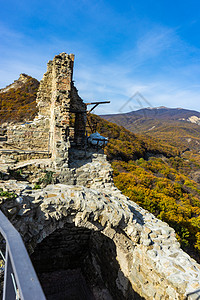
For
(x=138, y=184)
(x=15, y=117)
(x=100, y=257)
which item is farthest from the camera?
(x=15, y=117)

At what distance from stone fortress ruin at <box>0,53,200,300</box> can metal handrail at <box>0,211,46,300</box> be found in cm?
321

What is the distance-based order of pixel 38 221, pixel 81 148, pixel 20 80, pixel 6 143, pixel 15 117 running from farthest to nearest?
1. pixel 20 80
2. pixel 15 117
3. pixel 81 148
4. pixel 6 143
5. pixel 38 221

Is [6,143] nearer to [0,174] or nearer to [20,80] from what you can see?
[0,174]

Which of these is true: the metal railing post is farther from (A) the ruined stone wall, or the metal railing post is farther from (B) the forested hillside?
(B) the forested hillside

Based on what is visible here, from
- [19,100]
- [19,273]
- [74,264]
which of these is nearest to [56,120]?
[74,264]

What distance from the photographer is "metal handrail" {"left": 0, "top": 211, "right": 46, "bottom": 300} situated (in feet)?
2.30

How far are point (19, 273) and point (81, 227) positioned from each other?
705 cm

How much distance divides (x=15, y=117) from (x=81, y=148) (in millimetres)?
15358

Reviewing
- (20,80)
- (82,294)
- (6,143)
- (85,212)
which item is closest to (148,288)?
(85,212)

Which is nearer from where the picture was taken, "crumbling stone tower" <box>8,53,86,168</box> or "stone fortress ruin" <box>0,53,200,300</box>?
"stone fortress ruin" <box>0,53,200,300</box>

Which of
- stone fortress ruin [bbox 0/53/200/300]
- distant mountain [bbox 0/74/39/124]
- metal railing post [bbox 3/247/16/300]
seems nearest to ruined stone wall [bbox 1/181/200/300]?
stone fortress ruin [bbox 0/53/200/300]

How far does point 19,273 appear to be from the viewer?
0.77 meters

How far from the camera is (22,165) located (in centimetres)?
719

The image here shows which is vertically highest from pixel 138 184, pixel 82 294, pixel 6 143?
pixel 6 143
